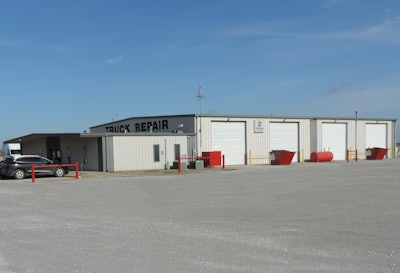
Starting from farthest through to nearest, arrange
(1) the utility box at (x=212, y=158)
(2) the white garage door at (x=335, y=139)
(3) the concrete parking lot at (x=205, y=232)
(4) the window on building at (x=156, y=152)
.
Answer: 1. (2) the white garage door at (x=335, y=139)
2. (1) the utility box at (x=212, y=158)
3. (4) the window on building at (x=156, y=152)
4. (3) the concrete parking lot at (x=205, y=232)

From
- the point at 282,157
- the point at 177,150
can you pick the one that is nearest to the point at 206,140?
the point at 177,150

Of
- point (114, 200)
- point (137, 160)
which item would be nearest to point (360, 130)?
point (137, 160)

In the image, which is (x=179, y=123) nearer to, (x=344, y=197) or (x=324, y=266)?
(x=344, y=197)

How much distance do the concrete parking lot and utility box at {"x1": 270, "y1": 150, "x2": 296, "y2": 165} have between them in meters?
19.9

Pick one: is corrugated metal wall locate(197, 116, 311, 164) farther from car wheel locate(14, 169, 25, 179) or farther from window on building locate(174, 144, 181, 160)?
car wheel locate(14, 169, 25, 179)

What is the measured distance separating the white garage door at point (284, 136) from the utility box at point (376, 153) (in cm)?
826

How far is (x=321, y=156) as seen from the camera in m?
38.2

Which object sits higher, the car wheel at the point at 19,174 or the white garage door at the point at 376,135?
the white garage door at the point at 376,135

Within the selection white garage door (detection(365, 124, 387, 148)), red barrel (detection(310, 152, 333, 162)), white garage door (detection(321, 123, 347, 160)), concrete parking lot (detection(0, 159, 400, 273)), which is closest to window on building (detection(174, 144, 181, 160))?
red barrel (detection(310, 152, 333, 162))

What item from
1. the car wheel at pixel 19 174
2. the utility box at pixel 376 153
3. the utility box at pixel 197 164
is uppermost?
the car wheel at pixel 19 174

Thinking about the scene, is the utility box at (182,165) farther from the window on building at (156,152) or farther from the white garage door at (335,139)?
the white garage door at (335,139)

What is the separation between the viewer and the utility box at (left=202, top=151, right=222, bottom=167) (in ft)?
105

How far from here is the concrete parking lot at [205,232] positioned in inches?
242

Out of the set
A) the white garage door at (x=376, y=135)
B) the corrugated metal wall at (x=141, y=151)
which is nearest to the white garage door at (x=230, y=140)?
the corrugated metal wall at (x=141, y=151)
